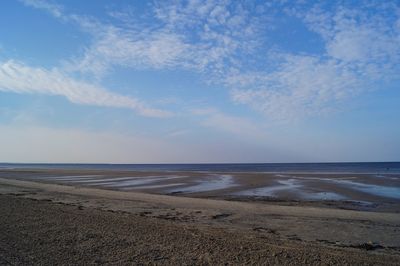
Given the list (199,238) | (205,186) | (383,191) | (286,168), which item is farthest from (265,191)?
(286,168)

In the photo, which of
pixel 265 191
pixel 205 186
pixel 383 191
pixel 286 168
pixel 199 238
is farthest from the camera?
pixel 286 168

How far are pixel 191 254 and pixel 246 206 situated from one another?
10.2 m

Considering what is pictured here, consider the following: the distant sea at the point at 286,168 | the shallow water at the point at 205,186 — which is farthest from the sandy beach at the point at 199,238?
the distant sea at the point at 286,168

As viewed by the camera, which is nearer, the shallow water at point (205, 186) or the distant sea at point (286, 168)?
the shallow water at point (205, 186)

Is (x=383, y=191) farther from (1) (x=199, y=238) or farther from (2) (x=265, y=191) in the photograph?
(1) (x=199, y=238)

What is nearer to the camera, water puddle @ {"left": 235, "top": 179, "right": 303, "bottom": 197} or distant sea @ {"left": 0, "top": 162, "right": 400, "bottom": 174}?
water puddle @ {"left": 235, "top": 179, "right": 303, "bottom": 197}

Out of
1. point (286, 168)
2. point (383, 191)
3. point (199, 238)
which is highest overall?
point (286, 168)

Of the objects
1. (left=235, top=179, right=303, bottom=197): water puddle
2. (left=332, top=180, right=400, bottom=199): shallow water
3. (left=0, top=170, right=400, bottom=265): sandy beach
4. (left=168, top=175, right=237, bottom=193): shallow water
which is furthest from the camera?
(left=168, top=175, right=237, bottom=193): shallow water

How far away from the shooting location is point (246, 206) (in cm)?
1717

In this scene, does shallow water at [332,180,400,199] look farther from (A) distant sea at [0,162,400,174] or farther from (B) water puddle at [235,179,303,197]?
(A) distant sea at [0,162,400,174]

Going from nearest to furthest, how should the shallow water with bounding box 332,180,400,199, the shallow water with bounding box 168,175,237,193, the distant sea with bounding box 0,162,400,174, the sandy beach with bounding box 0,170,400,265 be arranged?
the sandy beach with bounding box 0,170,400,265
the shallow water with bounding box 332,180,400,199
the shallow water with bounding box 168,175,237,193
the distant sea with bounding box 0,162,400,174

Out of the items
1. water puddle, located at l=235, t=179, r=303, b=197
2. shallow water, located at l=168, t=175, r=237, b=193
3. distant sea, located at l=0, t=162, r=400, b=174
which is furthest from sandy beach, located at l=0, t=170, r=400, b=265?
distant sea, located at l=0, t=162, r=400, b=174

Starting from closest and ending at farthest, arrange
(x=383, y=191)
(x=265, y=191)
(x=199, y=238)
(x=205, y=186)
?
(x=199, y=238) → (x=383, y=191) → (x=265, y=191) → (x=205, y=186)

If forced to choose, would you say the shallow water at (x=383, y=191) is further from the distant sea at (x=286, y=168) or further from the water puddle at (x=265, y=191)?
the distant sea at (x=286, y=168)
